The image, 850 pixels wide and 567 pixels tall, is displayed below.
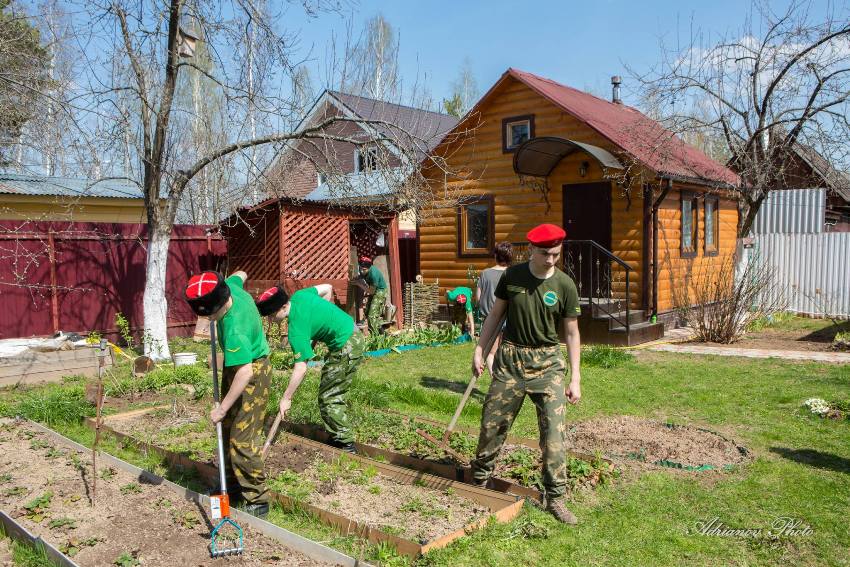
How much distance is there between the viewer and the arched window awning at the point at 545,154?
39.9 ft

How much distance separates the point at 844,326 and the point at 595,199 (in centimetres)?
526

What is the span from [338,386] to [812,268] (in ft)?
48.9

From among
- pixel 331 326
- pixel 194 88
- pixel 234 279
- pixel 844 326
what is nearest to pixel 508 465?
pixel 331 326

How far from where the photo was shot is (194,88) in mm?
27594

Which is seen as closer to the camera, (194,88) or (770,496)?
(770,496)

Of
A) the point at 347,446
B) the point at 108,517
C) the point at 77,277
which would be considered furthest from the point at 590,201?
the point at 108,517

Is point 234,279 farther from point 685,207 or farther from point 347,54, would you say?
point 685,207

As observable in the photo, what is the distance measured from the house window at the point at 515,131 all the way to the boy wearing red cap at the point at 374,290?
4425mm

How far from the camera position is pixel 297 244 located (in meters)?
13.1

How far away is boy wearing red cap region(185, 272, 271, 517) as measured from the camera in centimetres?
400

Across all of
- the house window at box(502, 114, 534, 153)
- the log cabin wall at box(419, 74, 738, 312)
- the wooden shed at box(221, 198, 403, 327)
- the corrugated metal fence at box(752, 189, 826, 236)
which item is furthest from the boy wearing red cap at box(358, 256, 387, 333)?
the corrugated metal fence at box(752, 189, 826, 236)

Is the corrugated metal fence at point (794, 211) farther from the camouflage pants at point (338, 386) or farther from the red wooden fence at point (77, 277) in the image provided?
the camouflage pants at point (338, 386)

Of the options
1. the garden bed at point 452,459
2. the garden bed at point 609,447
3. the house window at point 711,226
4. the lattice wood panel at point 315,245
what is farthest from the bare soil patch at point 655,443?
the house window at point 711,226

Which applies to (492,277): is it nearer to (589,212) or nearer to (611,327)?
(611,327)
